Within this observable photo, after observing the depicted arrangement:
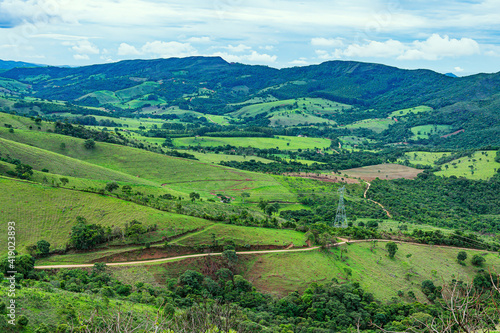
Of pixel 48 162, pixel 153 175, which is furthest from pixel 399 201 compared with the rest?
pixel 48 162

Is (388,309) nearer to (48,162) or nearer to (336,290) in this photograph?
(336,290)

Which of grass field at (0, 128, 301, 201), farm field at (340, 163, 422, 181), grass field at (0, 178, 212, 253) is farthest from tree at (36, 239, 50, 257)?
farm field at (340, 163, 422, 181)

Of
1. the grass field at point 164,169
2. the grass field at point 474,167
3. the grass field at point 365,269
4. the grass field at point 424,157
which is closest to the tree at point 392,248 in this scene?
the grass field at point 365,269

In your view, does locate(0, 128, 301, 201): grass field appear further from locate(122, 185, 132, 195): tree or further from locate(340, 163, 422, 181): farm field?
locate(340, 163, 422, 181): farm field

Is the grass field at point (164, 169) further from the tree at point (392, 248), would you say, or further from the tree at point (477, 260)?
the tree at point (477, 260)

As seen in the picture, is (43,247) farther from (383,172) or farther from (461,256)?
(383,172)

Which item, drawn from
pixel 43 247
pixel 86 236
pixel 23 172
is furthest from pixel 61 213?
pixel 23 172
